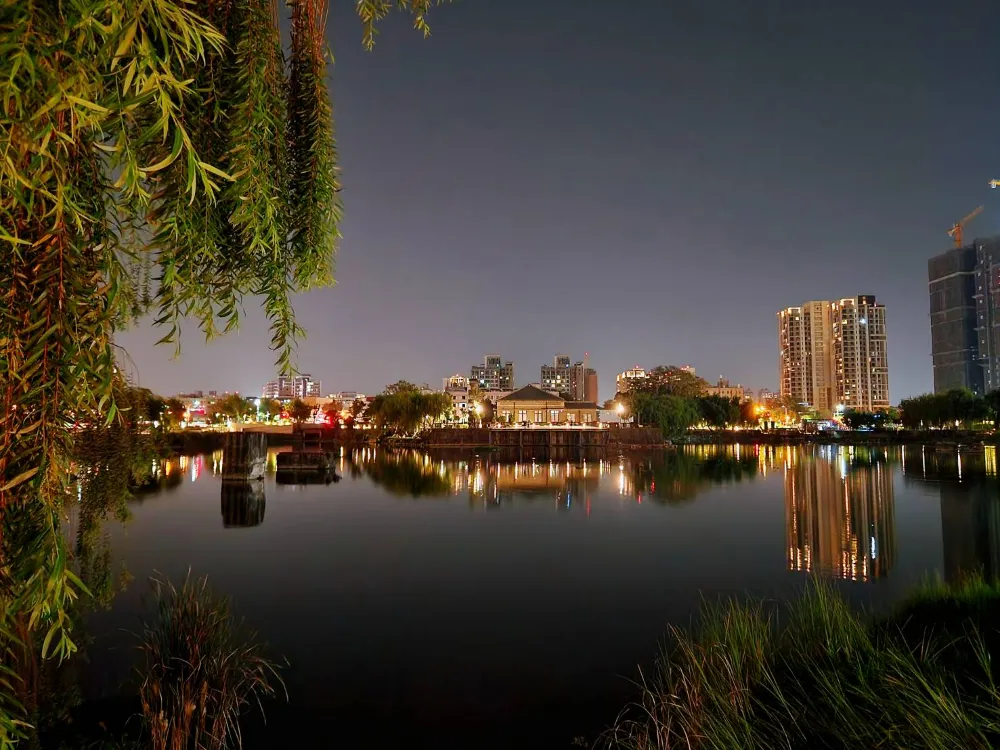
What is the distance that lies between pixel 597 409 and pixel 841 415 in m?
84.9

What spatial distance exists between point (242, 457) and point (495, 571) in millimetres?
21998

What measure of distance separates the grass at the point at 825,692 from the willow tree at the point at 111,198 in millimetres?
4988

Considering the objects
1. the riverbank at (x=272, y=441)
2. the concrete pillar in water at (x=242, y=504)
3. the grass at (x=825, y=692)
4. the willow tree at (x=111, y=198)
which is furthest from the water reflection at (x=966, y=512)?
the riverbank at (x=272, y=441)

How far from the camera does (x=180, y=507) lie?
26875mm

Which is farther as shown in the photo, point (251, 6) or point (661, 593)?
point (661, 593)

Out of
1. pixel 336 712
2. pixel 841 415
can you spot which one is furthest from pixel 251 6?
pixel 841 415

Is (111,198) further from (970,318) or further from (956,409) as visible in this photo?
(970,318)

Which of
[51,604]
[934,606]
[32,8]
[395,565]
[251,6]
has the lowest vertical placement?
[395,565]

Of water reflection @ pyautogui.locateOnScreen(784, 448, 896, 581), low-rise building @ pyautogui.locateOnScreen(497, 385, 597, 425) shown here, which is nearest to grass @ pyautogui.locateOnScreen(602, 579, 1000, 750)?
water reflection @ pyautogui.locateOnScreen(784, 448, 896, 581)

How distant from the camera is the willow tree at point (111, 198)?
2.09 m

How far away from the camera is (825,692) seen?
5.70 meters

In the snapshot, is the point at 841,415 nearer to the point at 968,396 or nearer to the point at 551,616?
the point at 968,396

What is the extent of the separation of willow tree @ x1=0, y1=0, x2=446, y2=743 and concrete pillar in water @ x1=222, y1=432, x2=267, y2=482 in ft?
103

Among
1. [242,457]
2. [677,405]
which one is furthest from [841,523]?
[677,405]
